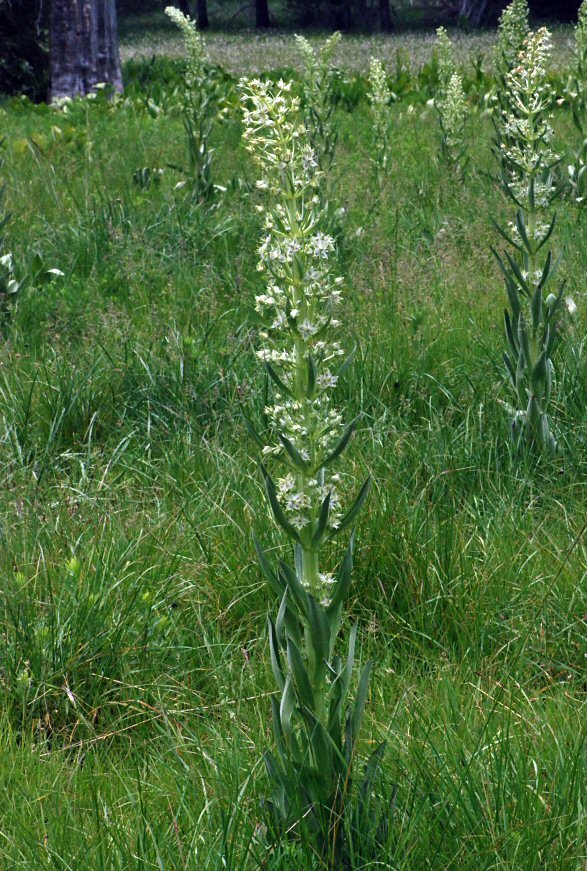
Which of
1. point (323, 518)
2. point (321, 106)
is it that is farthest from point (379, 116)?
point (323, 518)

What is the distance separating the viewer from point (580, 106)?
7.06 m

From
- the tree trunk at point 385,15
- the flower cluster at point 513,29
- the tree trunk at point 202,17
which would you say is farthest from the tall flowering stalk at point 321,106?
the tree trunk at point 202,17

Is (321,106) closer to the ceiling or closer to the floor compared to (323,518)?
closer to the ceiling

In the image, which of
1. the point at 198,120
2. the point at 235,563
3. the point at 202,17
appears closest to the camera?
the point at 235,563

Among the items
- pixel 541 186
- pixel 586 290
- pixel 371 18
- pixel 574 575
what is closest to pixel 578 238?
pixel 586 290

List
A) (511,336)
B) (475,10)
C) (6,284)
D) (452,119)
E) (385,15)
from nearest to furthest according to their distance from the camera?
1. (511,336)
2. (6,284)
3. (452,119)
4. (475,10)
5. (385,15)

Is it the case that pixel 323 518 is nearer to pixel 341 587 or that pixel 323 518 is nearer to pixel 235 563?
pixel 341 587

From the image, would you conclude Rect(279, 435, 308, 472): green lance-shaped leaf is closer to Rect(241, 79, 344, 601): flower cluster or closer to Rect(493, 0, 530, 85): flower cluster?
Rect(241, 79, 344, 601): flower cluster

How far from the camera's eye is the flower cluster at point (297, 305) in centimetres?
179

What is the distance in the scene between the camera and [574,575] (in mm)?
2791

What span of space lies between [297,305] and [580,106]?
19.6 feet

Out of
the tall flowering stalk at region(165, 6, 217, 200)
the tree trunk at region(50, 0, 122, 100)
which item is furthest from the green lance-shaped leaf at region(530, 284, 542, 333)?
the tree trunk at region(50, 0, 122, 100)

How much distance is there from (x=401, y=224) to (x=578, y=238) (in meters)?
1.09

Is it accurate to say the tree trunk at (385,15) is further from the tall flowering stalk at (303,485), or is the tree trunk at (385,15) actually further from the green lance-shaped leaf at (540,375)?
the tall flowering stalk at (303,485)
